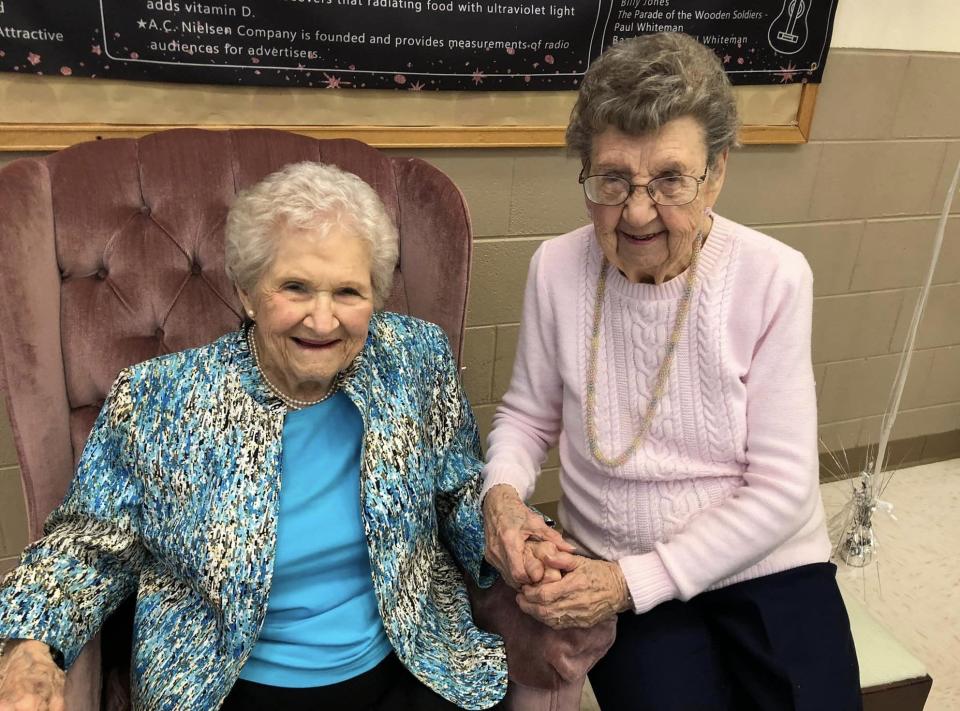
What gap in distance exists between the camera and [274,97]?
1.73m

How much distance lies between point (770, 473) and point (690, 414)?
0.50ft

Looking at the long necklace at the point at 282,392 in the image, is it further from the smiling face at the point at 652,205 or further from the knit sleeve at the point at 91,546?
the smiling face at the point at 652,205

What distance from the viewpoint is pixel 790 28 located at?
2080 millimetres

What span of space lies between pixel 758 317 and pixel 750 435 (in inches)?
7.6

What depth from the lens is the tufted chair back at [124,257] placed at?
127 cm

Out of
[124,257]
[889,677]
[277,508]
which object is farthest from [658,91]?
[889,677]

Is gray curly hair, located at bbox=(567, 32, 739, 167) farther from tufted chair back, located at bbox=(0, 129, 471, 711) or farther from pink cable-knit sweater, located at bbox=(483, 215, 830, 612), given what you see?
tufted chair back, located at bbox=(0, 129, 471, 711)

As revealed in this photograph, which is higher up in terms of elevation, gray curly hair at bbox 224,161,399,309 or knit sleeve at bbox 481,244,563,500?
gray curly hair at bbox 224,161,399,309

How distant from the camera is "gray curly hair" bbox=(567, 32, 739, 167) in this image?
1.11 m

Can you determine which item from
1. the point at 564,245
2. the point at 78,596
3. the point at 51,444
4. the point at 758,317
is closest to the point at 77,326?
the point at 51,444

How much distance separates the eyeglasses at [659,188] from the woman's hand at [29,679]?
101cm

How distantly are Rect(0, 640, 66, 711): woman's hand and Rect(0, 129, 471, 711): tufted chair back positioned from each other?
0.30 m

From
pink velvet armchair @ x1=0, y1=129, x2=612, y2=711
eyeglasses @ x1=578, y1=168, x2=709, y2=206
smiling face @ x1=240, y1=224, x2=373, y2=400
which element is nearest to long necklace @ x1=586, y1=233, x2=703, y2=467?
eyeglasses @ x1=578, y1=168, x2=709, y2=206

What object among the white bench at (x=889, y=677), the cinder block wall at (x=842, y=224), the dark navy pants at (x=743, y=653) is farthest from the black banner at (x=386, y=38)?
the white bench at (x=889, y=677)
